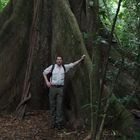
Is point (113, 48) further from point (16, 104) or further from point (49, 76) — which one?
point (16, 104)

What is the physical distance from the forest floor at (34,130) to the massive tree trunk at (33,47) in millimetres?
453

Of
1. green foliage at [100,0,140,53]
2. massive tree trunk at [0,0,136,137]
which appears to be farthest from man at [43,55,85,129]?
green foliage at [100,0,140,53]

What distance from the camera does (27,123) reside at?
10.8 metres

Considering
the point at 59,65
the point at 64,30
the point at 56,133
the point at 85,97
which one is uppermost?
the point at 64,30

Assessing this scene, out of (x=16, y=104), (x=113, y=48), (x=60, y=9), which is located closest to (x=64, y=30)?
(x=60, y=9)

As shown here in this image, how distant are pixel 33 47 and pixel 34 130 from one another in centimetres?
243

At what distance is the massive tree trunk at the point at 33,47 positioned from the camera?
11180mm

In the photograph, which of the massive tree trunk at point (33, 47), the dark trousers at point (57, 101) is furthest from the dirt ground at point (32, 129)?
the massive tree trunk at point (33, 47)

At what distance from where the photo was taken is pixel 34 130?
1021 cm

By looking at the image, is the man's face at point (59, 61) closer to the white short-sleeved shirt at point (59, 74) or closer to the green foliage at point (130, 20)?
the white short-sleeved shirt at point (59, 74)

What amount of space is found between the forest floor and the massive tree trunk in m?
0.45

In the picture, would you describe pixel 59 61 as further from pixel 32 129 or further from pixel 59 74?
pixel 32 129

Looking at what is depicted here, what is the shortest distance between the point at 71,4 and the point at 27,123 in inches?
135

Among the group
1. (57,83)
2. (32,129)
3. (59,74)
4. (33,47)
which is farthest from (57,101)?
(33,47)
